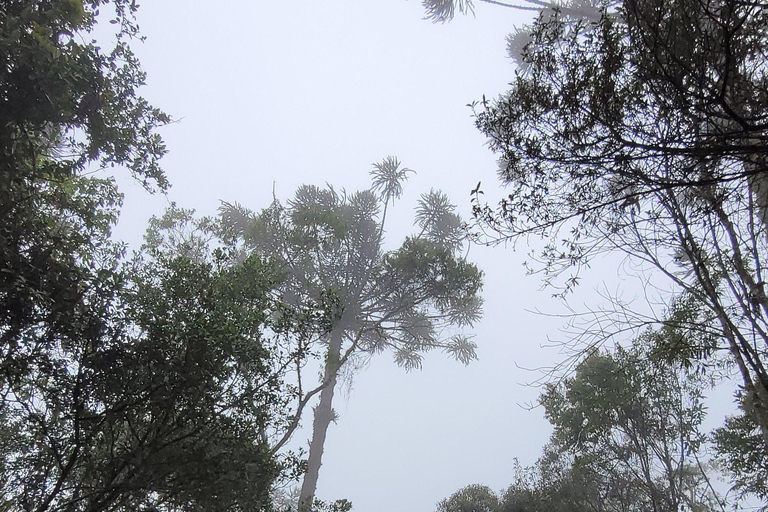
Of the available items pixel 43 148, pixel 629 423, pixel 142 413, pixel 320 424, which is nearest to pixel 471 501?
pixel 320 424

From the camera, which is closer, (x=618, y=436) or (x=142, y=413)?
(x=142, y=413)

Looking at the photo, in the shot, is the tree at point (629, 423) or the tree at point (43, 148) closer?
the tree at point (43, 148)

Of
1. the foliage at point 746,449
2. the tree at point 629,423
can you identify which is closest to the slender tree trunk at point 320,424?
the tree at point 629,423

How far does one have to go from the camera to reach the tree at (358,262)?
16125 mm

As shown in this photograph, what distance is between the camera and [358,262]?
60.0 ft

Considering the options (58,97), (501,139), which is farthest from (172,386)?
→ (501,139)

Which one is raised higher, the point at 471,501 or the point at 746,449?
the point at 471,501

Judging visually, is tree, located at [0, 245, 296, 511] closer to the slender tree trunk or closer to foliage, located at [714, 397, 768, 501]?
the slender tree trunk

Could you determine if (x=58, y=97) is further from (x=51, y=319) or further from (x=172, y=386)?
(x=172, y=386)

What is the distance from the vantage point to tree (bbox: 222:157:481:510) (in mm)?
16125

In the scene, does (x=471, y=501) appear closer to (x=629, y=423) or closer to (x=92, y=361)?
(x=629, y=423)

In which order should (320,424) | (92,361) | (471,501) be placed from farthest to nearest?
(471,501)
(320,424)
(92,361)

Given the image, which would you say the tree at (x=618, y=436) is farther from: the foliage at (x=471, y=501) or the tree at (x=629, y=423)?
the foliage at (x=471, y=501)

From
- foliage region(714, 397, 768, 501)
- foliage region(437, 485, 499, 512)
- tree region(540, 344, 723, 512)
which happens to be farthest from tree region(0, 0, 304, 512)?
foliage region(437, 485, 499, 512)
